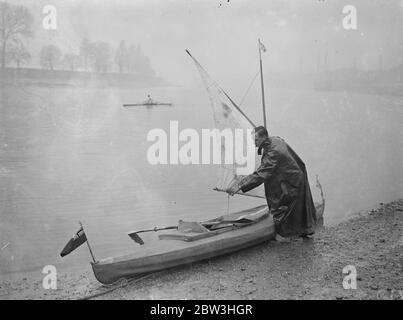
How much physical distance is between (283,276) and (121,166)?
40.1ft

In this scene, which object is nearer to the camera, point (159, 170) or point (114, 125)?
Answer: point (159, 170)

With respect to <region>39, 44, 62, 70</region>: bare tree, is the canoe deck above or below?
below

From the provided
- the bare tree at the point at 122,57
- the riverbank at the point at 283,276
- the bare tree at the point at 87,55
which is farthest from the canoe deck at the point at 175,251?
the bare tree at the point at 122,57

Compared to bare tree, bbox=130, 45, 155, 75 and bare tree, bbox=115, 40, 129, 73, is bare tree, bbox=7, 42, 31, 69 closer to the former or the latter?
bare tree, bbox=115, 40, 129, 73

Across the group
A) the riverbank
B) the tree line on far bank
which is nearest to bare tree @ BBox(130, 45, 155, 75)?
the tree line on far bank

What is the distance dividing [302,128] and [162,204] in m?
13.6

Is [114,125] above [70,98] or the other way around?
the other way around

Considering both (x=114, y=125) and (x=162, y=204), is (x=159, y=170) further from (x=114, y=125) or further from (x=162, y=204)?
(x=114, y=125)

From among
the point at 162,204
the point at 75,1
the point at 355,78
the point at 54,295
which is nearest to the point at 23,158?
the point at 162,204

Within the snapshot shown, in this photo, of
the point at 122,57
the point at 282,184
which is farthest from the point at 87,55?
the point at 282,184

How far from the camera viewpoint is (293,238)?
A: 20.4 ft

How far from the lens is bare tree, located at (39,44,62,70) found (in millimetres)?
14734

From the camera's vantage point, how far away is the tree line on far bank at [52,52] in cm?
1209

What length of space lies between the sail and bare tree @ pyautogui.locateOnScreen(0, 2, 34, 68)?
7.25 meters
